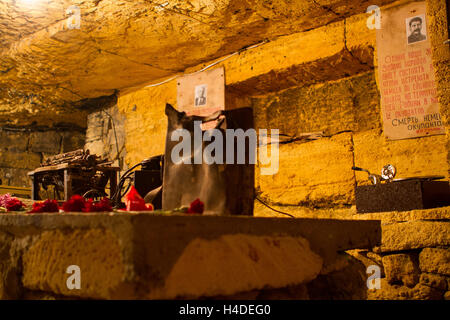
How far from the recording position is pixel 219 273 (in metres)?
1.01

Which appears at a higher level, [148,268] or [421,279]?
[148,268]

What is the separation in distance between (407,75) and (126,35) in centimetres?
240

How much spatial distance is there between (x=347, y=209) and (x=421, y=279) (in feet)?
3.02

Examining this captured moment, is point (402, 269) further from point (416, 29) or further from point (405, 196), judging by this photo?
point (416, 29)

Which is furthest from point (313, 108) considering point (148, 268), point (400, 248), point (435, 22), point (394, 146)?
point (148, 268)

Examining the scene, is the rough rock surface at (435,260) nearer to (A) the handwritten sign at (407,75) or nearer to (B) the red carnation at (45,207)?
(A) the handwritten sign at (407,75)

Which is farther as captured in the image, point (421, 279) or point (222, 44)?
point (222, 44)

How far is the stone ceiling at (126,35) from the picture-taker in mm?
3225

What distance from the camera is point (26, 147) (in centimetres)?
584

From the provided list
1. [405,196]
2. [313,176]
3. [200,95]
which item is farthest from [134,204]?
[200,95]

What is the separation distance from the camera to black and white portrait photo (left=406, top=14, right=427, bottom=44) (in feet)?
9.55

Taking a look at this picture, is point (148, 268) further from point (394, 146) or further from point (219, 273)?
point (394, 146)

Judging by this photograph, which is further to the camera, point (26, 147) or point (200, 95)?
point (26, 147)

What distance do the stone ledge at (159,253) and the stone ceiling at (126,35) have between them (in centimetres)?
238
